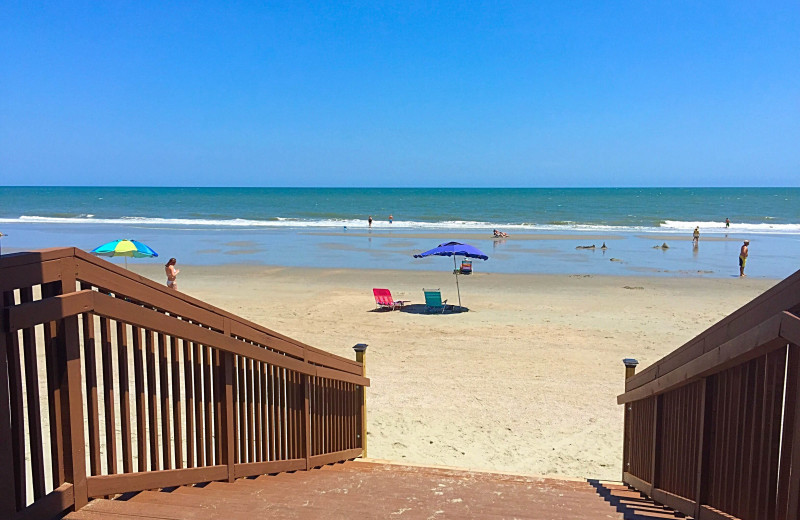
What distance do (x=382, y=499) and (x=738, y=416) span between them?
2147mm

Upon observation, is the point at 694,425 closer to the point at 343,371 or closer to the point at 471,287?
the point at 343,371

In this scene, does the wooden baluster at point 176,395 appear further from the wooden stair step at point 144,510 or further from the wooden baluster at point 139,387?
the wooden stair step at point 144,510

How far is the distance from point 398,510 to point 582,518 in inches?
42.7

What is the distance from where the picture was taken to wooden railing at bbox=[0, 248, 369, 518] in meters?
2.45

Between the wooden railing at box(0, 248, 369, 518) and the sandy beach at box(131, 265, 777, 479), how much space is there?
3.32m

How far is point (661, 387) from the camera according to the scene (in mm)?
4219

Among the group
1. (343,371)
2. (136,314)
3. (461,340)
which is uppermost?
(136,314)

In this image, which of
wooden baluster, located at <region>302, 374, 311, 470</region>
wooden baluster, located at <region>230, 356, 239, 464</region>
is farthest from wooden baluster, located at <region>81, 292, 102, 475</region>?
wooden baluster, located at <region>302, 374, 311, 470</region>

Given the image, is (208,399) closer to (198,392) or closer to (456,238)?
(198,392)

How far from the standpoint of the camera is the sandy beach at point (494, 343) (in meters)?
7.57

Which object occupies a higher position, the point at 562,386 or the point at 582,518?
the point at 582,518

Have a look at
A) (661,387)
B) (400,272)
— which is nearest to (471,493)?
(661,387)

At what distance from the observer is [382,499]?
3.93 m

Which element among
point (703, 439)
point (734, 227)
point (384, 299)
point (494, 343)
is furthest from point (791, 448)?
point (734, 227)
